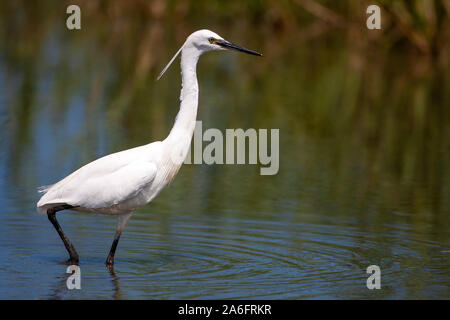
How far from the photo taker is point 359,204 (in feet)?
38.8

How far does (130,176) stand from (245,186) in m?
4.48

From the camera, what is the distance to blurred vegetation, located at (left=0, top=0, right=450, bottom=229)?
1447cm

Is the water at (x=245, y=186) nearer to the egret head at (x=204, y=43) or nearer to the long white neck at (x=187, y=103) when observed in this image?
the long white neck at (x=187, y=103)

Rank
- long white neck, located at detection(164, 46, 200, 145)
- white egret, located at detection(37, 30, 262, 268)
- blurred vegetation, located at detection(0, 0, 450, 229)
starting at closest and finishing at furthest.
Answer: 1. white egret, located at detection(37, 30, 262, 268)
2. long white neck, located at detection(164, 46, 200, 145)
3. blurred vegetation, located at detection(0, 0, 450, 229)

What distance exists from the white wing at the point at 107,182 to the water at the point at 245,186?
599 millimetres

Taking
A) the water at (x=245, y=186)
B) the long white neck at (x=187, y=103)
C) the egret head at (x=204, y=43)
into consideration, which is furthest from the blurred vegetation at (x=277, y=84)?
the egret head at (x=204, y=43)

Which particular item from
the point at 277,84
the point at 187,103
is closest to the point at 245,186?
the point at 187,103

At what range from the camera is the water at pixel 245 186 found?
8.38 m

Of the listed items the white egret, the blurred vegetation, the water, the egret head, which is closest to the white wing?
the white egret

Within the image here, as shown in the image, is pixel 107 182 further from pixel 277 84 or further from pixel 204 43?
pixel 277 84

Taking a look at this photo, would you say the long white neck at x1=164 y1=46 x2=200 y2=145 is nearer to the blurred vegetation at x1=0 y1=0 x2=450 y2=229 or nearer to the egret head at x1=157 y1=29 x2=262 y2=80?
the egret head at x1=157 y1=29 x2=262 y2=80

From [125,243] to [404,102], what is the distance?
12797 mm
